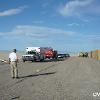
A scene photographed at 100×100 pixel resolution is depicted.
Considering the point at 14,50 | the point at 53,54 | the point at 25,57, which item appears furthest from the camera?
the point at 53,54

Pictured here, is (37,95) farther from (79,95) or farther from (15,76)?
(15,76)

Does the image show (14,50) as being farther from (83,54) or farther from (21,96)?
(83,54)

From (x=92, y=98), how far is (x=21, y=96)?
2.74 meters

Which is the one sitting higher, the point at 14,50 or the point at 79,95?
the point at 14,50

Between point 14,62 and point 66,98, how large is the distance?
31.8 ft

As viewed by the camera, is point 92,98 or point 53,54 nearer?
point 92,98

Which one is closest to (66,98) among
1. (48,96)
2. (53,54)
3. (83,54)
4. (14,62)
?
(48,96)

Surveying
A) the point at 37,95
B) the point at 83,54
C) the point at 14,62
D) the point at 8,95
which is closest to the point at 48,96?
the point at 37,95

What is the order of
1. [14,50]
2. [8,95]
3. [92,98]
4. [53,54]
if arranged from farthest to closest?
[53,54]
[14,50]
[8,95]
[92,98]

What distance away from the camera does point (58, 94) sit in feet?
44.8

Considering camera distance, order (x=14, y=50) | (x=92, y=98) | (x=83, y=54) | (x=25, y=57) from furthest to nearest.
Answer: (x=83, y=54) → (x=25, y=57) → (x=14, y=50) → (x=92, y=98)

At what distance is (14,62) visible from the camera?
21.8 meters

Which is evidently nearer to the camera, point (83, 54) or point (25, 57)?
point (25, 57)

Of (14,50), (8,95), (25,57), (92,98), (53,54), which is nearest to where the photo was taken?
(92,98)
